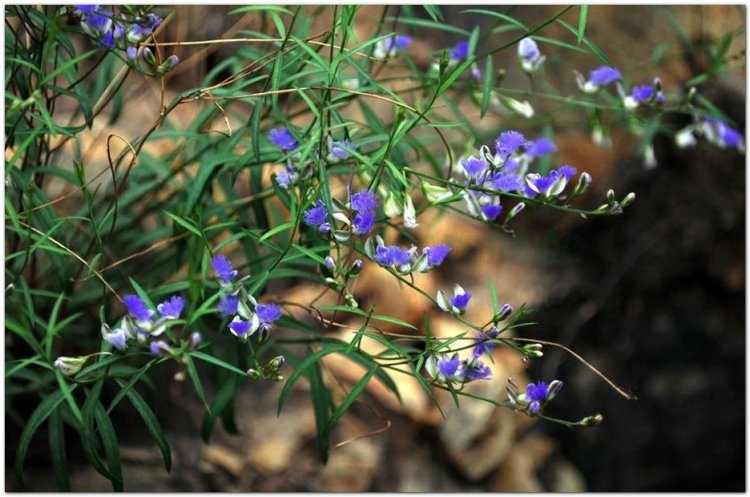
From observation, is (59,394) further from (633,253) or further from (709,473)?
(709,473)

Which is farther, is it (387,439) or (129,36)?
(387,439)

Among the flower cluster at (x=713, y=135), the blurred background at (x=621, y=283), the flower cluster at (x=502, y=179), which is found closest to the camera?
the flower cluster at (x=502, y=179)

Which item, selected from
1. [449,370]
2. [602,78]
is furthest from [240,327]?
[602,78]

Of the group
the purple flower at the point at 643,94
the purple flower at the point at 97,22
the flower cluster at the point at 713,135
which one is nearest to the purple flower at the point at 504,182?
the purple flower at the point at 643,94

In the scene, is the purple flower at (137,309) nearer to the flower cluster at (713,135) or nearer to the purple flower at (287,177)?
the purple flower at (287,177)

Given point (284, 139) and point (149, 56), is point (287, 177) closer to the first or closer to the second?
point (284, 139)

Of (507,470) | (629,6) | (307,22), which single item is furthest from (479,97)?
(629,6)
